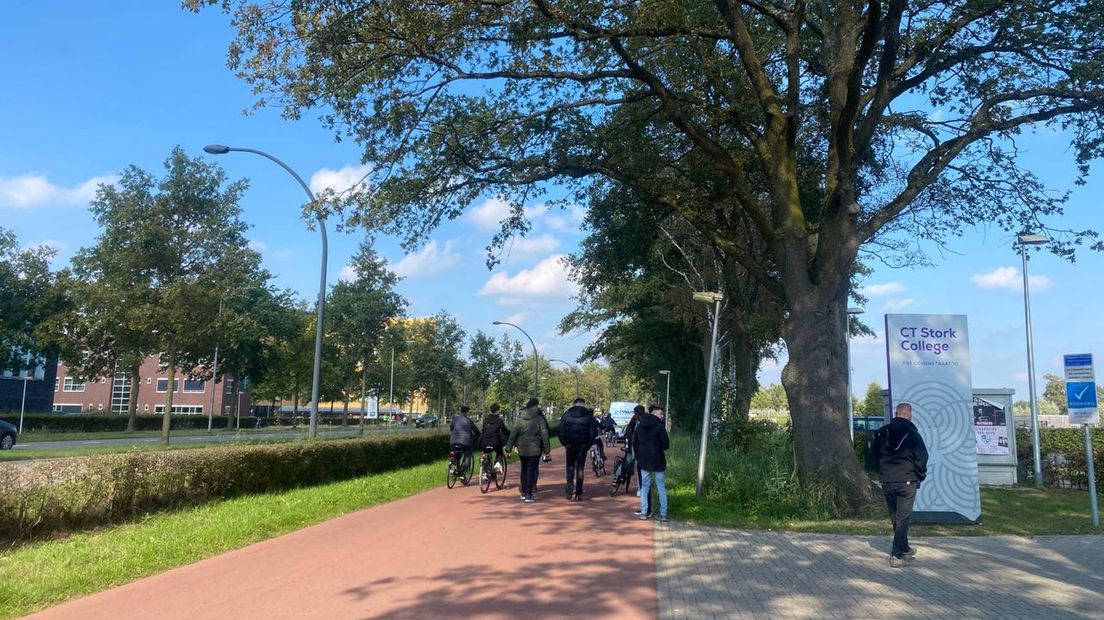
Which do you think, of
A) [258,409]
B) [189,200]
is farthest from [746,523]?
[258,409]

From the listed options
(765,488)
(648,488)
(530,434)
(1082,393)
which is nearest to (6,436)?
(530,434)

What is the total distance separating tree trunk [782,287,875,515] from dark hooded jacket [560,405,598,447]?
354 centimetres

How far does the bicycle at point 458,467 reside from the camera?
48.1 feet

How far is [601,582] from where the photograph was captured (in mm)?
6723

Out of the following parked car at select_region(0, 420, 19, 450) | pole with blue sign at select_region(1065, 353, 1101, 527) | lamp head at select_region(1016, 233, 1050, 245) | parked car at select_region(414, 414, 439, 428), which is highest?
lamp head at select_region(1016, 233, 1050, 245)

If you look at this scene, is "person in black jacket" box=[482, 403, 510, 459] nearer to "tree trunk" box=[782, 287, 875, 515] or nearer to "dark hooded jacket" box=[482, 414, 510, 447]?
"dark hooded jacket" box=[482, 414, 510, 447]

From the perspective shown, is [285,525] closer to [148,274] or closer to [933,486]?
[933,486]

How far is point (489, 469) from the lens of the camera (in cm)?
1409

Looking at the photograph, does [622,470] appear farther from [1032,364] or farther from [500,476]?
[1032,364]

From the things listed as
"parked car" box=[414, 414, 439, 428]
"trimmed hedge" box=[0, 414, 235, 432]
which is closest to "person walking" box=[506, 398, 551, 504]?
"parked car" box=[414, 414, 439, 428]

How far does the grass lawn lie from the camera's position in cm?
621

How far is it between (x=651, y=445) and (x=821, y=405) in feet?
9.73

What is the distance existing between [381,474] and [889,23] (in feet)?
43.1

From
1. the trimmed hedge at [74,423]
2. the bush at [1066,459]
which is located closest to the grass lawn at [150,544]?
the bush at [1066,459]
